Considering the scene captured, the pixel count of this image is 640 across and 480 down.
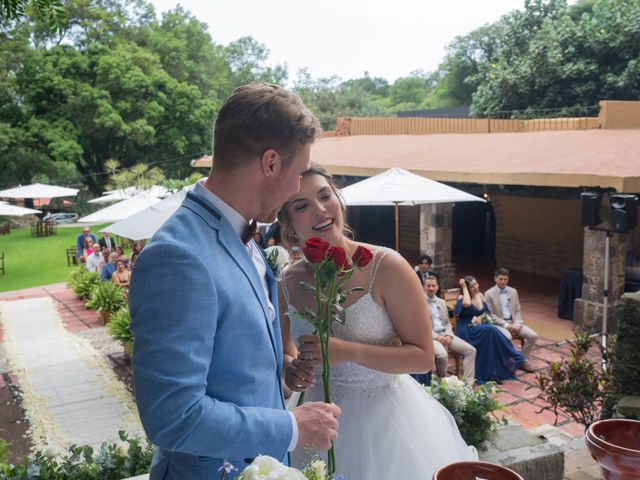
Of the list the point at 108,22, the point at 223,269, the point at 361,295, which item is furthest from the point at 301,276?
the point at 108,22

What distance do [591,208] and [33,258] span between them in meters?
19.7

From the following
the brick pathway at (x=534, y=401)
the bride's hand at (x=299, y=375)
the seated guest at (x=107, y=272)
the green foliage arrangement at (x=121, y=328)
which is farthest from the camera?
the seated guest at (x=107, y=272)

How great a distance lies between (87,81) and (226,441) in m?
34.0

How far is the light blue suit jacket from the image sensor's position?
4.50 feet

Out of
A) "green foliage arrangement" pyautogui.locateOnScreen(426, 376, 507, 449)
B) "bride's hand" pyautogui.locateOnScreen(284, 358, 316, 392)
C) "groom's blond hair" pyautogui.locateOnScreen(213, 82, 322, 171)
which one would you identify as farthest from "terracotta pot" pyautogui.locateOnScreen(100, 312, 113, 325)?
"groom's blond hair" pyautogui.locateOnScreen(213, 82, 322, 171)

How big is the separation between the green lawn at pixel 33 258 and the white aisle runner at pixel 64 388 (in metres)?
6.65

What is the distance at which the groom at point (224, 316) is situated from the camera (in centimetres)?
138

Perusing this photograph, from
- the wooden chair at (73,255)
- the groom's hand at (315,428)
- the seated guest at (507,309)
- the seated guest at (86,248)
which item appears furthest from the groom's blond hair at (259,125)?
the wooden chair at (73,255)

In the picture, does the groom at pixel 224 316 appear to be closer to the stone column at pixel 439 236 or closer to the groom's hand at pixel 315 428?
the groom's hand at pixel 315 428

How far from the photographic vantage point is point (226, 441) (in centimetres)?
144

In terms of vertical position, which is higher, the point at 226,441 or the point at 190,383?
the point at 190,383

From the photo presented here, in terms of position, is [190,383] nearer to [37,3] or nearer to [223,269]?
[223,269]

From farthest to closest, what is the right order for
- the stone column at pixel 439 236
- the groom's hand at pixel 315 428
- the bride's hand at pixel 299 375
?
the stone column at pixel 439 236 < the bride's hand at pixel 299 375 < the groom's hand at pixel 315 428

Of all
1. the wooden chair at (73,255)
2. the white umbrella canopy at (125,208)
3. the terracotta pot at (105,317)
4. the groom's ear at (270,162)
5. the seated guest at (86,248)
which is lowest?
the wooden chair at (73,255)
